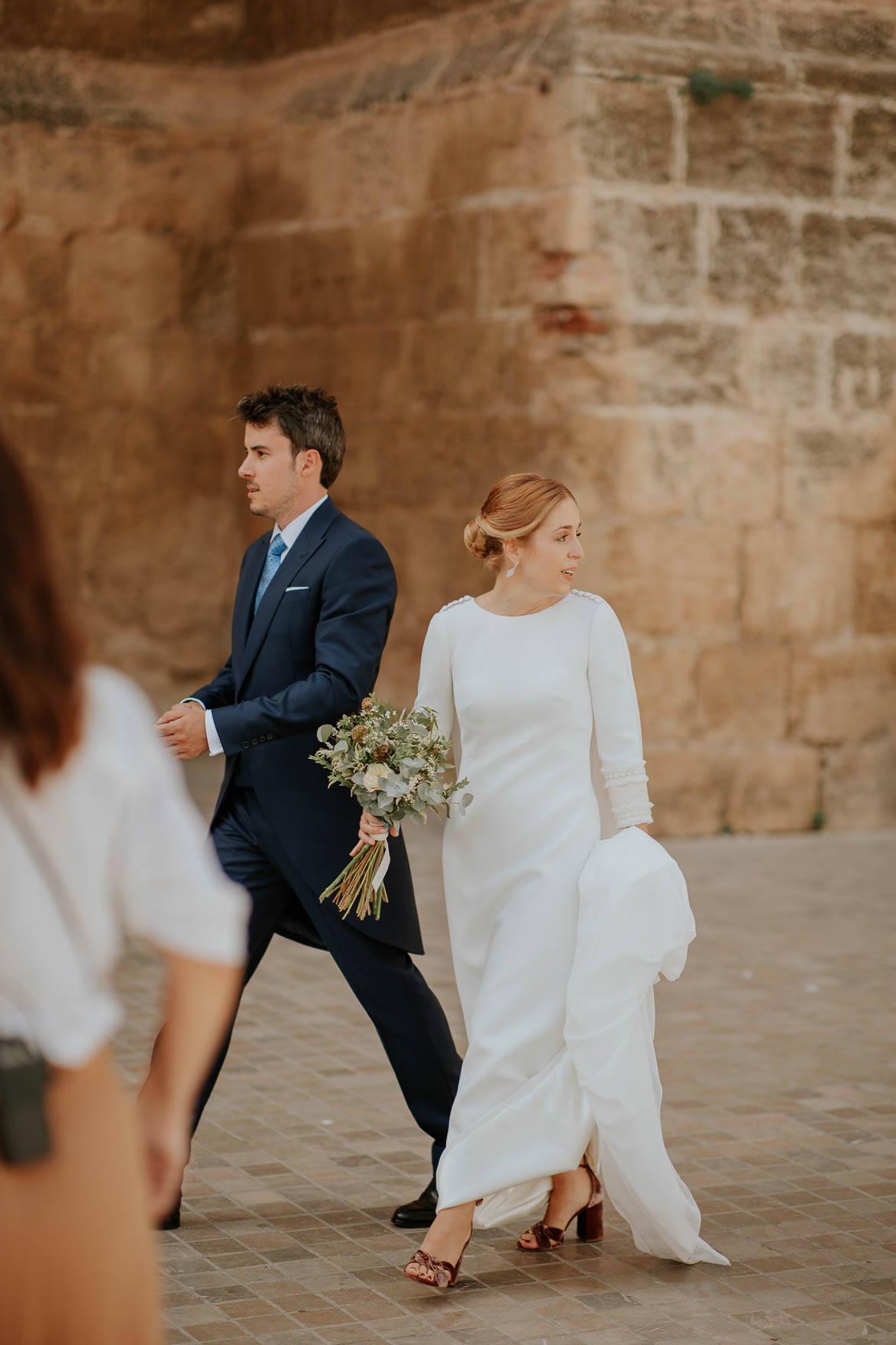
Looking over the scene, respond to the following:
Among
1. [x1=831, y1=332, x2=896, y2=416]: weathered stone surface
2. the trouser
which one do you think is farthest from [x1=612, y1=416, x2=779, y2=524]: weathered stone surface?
the trouser

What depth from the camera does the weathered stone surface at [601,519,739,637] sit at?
10.1m

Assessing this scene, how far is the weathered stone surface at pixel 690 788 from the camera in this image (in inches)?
404

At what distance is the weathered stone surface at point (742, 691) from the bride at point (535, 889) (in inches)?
224

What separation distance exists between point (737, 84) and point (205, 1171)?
6992 millimetres

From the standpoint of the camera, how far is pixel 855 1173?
5.15 metres

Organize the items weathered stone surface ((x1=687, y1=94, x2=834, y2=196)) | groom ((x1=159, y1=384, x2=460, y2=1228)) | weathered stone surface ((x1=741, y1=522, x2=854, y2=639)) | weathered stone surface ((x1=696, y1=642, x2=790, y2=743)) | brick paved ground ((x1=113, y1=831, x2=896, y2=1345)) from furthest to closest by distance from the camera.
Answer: weathered stone surface ((x1=741, y1=522, x2=854, y2=639))
weathered stone surface ((x1=696, y1=642, x2=790, y2=743))
weathered stone surface ((x1=687, y1=94, x2=834, y2=196))
groom ((x1=159, y1=384, x2=460, y2=1228))
brick paved ground ((x1=113, y1=831, x2=896, y2=1345))

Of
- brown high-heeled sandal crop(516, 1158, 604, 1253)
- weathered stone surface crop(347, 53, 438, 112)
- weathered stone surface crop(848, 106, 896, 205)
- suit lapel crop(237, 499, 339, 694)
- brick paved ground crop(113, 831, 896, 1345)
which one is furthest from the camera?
weathered stone surface crop(347, 53, 438, 112)

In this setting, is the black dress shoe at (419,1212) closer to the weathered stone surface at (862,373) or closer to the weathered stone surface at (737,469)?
the weathered stone surface at (737,469)

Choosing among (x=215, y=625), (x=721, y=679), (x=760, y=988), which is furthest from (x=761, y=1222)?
(x=215, y=625)

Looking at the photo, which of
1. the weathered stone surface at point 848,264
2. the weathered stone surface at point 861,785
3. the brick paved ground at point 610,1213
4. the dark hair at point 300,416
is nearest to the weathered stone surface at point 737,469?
the weathered stone surface at point 848,264

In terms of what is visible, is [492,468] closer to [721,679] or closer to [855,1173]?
[721,679]

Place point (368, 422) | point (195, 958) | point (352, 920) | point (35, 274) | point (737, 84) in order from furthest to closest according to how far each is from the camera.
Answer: point (35, 274) → point (368, 422) → point (737, 84) → point (352, 920) → point (195, 958)

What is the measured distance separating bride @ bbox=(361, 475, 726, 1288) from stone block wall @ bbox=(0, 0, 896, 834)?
18.1ft

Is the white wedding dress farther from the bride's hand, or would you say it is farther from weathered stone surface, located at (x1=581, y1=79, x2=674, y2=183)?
weathered stone surface, located at (x1=581, y1=79, x2=674, y2=183)
